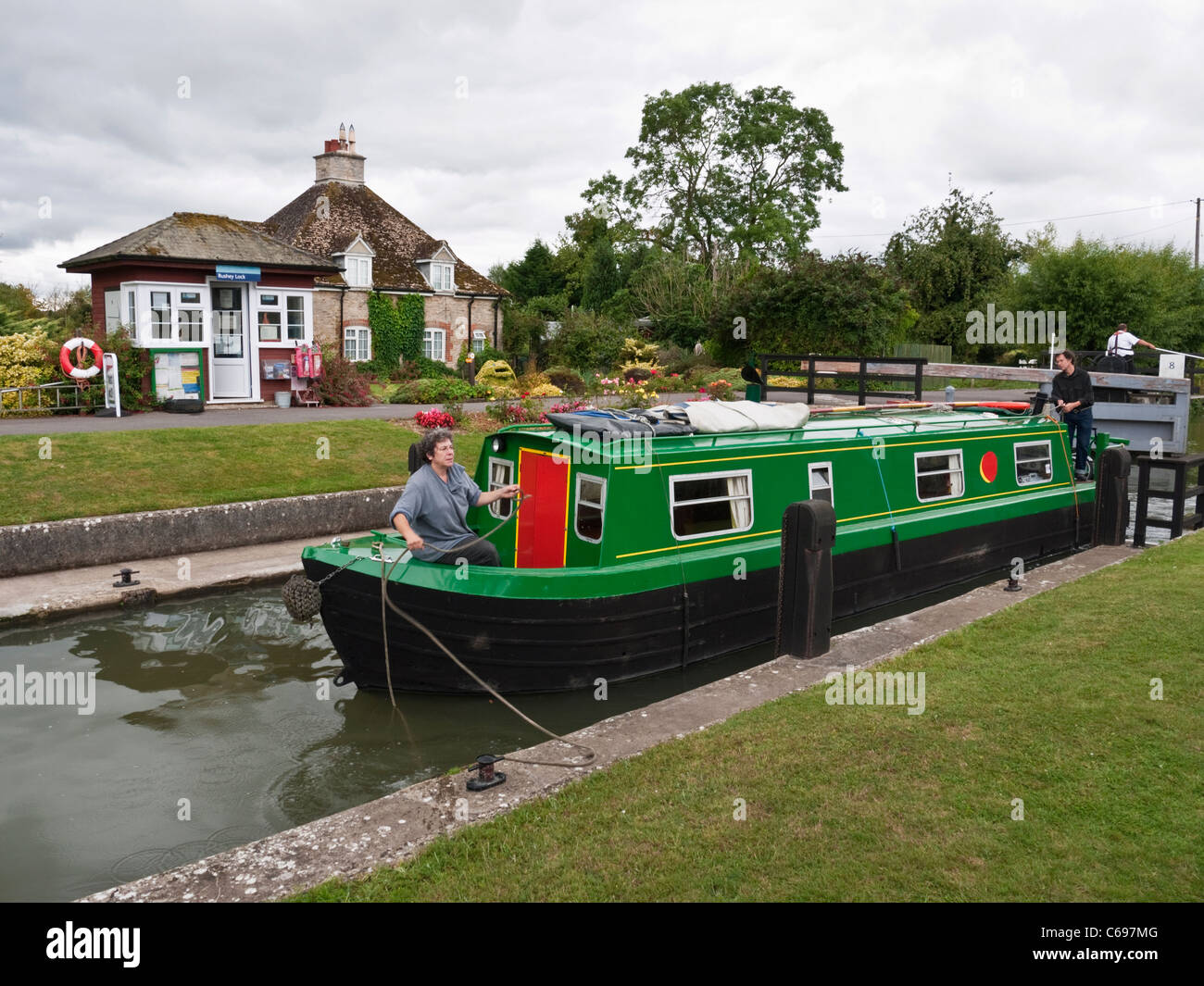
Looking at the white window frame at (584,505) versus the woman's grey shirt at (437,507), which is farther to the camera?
the white window frame at (584,505)


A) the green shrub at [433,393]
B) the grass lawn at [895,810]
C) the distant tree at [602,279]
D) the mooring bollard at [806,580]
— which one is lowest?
the grass lawn at [895,810]

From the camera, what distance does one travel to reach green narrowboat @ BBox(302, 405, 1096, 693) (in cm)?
711

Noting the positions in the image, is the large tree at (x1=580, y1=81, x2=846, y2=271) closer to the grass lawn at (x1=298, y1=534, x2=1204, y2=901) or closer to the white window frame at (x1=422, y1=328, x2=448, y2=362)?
the white window frame at (x1=422, y1=328, x2=448, y2=362)

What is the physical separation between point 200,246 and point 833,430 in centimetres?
1551

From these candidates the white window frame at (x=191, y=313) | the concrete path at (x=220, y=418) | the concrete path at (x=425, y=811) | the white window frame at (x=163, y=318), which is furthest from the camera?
the white window frame at (x=191, y=313)

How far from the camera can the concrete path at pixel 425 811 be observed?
3936 millimetres

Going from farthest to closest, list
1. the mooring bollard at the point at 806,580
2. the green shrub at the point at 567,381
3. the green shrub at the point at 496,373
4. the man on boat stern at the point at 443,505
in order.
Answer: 1. the green shrub at the point at 496,373
2. the green shrub at the point at 567,381
3. the man on boat stern at the point at 443,505
4. the mooring bollard at the point at 806,580

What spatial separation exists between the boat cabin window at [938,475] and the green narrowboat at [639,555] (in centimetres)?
3

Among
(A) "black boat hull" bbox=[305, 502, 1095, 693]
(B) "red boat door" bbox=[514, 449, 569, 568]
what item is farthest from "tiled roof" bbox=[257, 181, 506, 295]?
(A) "black boat hull" bbox=[305, 502, 1095, 693]

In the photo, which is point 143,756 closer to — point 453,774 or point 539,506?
point 453,774

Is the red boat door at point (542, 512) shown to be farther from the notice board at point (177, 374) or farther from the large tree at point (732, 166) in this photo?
the large tree at point (732, 166)

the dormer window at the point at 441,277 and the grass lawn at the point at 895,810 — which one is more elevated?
the dormer window at the point at 441,277

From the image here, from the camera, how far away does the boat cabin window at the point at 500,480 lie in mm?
8461

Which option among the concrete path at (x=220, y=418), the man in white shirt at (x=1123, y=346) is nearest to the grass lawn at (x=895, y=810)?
the concrete path at (x=220, y=418)
